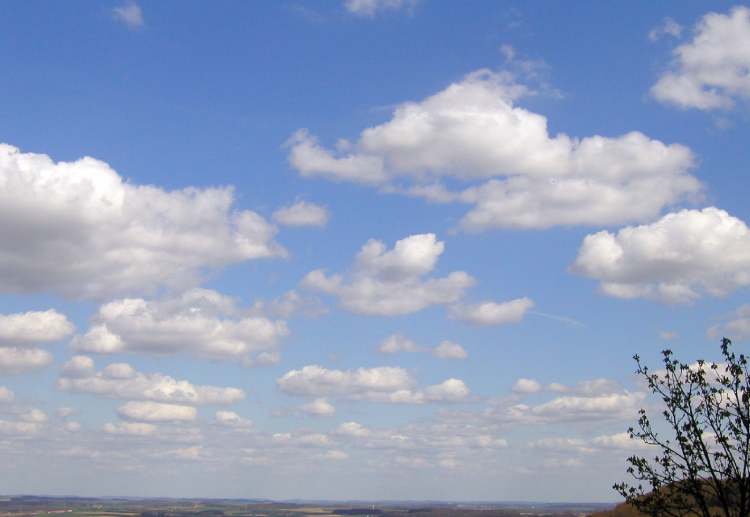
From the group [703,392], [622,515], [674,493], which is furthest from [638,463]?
[622,515]

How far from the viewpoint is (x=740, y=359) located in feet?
84.9

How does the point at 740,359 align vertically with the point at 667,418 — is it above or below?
above

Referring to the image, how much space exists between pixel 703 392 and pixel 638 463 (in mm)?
3315

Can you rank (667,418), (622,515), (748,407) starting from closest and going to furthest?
1. (748,407)
2. (667,418)
3. (622,515)

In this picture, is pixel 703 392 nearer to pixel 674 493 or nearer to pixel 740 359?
pixel 740 359

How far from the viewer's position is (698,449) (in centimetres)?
2644

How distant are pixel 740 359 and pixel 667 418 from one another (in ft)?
10.2

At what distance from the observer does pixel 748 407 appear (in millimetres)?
25359

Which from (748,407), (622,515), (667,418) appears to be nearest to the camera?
(748,407)

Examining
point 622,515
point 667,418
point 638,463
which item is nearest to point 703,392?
point 667,418

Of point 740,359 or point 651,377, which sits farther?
point 651,377

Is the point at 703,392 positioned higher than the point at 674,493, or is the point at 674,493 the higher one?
the point at 703,392

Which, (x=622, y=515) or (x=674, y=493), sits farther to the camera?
(x=622, y=515)

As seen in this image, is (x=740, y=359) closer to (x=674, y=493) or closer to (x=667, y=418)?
→ (x=667, y=418)
